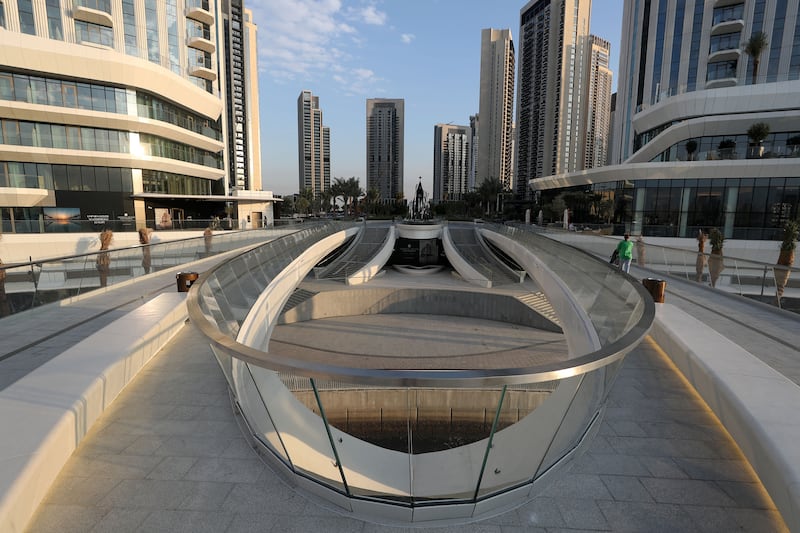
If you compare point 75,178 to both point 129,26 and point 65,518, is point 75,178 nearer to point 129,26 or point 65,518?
point 129,26

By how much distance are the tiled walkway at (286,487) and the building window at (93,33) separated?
3841 centimetres

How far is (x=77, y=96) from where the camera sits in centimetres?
3006

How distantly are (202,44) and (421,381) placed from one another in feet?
152

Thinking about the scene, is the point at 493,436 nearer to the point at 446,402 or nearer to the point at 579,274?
the point at 446,402

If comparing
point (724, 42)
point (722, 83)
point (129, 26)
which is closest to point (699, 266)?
point (722, 83)

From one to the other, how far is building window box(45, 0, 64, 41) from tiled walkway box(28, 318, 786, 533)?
38395mm

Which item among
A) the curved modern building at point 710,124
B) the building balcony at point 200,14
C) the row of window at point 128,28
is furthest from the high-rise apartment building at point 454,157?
the row of window at point 128,28

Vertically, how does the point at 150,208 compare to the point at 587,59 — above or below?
below

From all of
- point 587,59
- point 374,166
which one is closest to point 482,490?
point 587,59

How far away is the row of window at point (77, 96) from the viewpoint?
2831 centimetres

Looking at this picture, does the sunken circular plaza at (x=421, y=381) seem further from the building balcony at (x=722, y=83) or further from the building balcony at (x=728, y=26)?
the building balcony at (x=728, y=26)

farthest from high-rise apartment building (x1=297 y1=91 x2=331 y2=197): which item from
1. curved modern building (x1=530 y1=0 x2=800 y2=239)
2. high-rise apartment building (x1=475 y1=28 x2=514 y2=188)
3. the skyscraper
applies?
curved modern building (x1=530 y1=0 x2=800 y2=239)

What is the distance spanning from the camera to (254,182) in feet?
307

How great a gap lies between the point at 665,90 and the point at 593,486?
44.4 m
